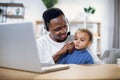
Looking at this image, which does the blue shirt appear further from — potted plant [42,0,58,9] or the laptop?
potted plant [42,0,58,9]

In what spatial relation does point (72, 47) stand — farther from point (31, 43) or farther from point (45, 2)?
point (45, 2)

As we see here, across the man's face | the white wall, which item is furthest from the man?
the white wall

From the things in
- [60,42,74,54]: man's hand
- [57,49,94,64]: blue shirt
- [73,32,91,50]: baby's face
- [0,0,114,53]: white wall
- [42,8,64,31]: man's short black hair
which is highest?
[0,0,114,53]: white wall

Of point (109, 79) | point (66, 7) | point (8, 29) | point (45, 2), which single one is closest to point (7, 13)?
point (45, 2)

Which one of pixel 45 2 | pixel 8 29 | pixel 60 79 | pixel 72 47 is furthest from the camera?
pixel 45 2

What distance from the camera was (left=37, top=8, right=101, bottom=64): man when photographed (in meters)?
1.54

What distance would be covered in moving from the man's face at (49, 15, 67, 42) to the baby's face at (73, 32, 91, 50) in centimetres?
11

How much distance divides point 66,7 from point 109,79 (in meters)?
3.36

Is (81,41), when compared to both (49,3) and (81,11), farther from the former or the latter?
(81,11)

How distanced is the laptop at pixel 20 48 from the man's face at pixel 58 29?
711 mm

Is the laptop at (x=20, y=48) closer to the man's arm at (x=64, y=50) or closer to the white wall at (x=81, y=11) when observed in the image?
the man's arm at (x=64, y=50)

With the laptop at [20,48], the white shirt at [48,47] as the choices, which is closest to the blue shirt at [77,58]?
the white shirt at [48,47]

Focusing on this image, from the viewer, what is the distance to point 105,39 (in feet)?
13.1

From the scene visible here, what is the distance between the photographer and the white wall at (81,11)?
3918 millimetres
